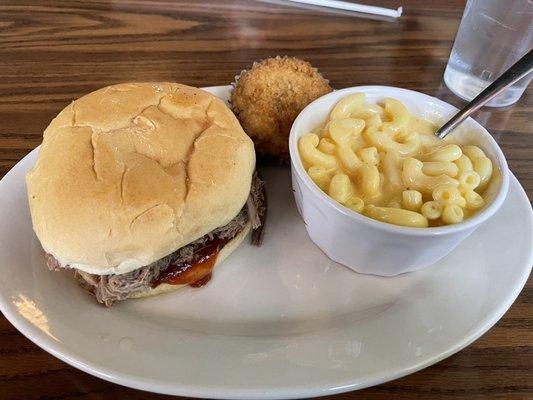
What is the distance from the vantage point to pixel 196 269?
117 cm

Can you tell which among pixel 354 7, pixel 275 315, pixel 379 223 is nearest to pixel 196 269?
pixel 275 315

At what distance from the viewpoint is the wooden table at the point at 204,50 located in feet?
5.58

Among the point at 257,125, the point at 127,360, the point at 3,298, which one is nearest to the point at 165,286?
the point at 127,360

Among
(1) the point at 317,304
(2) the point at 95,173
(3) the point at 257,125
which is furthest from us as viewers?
(3) the point at 257,125

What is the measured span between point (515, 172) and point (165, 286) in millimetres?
1180

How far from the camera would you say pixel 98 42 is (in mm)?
2084

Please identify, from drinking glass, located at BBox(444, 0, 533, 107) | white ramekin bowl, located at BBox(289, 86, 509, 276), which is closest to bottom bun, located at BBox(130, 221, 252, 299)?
white ramekin bowl, located at BBox(289, 86, 509, 276)

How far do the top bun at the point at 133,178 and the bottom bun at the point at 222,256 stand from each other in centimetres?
10

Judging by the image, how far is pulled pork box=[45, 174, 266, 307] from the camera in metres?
1.10

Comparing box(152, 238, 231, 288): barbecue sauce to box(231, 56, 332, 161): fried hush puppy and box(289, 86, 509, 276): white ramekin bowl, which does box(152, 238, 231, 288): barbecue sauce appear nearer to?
box(289, 86, 509, 276): white ramekin bowl

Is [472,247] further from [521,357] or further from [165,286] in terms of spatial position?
[165,286]

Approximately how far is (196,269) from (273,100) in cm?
56

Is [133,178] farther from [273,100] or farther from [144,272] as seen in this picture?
[273,100]

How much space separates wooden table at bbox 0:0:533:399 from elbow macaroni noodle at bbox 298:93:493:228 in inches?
13.4
